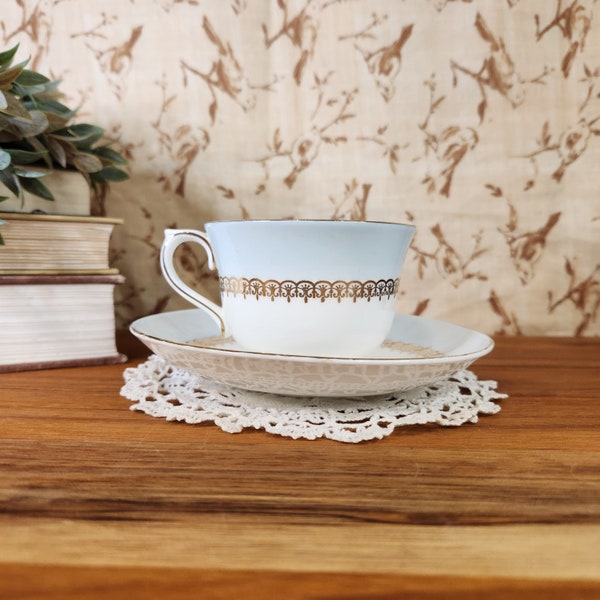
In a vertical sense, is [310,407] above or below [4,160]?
below

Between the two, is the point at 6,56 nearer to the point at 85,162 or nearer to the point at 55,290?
the point at 85,162

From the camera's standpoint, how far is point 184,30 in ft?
2.65

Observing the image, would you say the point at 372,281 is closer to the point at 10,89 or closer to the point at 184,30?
the point at 10,89

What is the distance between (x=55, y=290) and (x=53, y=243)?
0.16ft

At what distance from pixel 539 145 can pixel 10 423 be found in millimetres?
723

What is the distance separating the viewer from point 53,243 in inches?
24.3

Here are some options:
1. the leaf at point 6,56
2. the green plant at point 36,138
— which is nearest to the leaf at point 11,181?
the green plant at point 36,138

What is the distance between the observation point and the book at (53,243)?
1.94 ft

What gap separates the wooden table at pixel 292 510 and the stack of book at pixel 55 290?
162 mm

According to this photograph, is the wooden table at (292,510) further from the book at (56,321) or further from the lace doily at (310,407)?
the book at (56,321)

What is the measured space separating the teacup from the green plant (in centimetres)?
21

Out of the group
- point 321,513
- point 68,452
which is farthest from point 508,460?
point 68,452

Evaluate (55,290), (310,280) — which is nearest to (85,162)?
(55,290)

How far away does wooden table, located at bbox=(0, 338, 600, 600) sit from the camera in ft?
0.79
